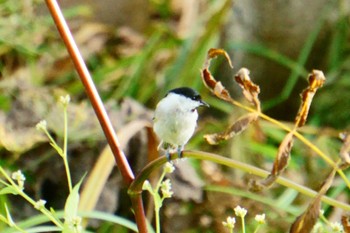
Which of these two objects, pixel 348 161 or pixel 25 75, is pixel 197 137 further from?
pixel 348 161

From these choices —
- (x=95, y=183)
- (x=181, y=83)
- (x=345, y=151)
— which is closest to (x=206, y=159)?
(x=345, y=151)

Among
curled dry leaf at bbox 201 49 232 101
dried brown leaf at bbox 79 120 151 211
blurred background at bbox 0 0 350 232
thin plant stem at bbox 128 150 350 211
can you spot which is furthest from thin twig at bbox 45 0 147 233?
blurred background at bbox 0 0 350 232

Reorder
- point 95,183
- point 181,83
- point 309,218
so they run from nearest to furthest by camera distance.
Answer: point 309,218 → point 95,183 → point 181,83

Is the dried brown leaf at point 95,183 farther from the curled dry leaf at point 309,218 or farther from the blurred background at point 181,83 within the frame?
the curled dry leaf at point 309,218

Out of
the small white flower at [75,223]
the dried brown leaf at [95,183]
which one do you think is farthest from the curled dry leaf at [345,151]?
the dried brown leaf at [95,183]

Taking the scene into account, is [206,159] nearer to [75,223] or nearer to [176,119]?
[176,119]

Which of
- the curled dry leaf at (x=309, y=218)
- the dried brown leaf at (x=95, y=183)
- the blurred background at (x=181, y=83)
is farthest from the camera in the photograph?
the blurred background at (x=181, y=83)

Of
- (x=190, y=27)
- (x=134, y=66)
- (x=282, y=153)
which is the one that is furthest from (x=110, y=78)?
(x=282, y=153)
